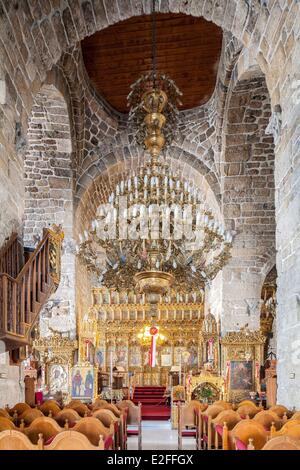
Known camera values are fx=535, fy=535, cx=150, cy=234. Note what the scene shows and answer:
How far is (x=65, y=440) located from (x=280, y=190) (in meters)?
4.81

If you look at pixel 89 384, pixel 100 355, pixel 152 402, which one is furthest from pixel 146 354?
pixel 89 384

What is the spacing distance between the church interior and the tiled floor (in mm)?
65

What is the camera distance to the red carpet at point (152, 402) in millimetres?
13711

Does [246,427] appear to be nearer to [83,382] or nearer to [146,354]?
[83,382]

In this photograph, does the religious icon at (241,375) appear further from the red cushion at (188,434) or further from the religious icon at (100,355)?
the religious icon at (100,355)

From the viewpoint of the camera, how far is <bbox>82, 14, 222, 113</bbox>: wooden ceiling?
11961 millimetres

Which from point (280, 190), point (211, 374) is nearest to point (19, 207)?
point (280, 190)

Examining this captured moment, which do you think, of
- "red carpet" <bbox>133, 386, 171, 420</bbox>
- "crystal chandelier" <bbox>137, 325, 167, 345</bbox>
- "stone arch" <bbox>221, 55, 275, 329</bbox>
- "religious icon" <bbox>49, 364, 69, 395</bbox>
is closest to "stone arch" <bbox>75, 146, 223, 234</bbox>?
"stone arch" <bbox>221, 55, 275, 329</bbox>

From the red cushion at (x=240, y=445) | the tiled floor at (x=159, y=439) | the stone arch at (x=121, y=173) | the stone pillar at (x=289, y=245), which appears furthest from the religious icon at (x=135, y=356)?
the red cushion at (x=240, y=445)

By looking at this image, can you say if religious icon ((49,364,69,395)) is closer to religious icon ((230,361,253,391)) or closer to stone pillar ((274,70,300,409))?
religious icon ((230,361,253,391))

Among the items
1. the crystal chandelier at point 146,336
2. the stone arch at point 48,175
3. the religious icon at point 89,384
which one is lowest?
the religious icon at point 89,384

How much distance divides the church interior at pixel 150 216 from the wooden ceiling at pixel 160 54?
49 mm

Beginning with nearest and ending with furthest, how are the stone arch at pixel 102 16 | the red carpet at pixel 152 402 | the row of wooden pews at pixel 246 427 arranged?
1. the row of wooden pews at pixel 246 427
2. the stone arch at pixel 102 16
3. the red carpet at pixel 152 402
